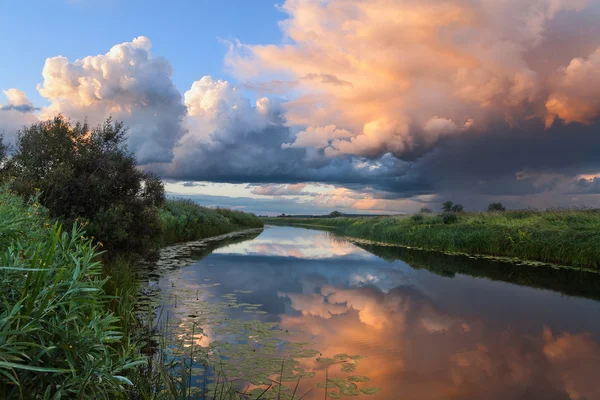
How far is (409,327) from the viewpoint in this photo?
8.12m

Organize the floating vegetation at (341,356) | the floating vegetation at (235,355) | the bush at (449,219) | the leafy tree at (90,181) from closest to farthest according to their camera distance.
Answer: the floating vegetation at (235,355) < the floating vegetation at (341,356) < the leafy tree at (90,181) < the bush at (449,219)

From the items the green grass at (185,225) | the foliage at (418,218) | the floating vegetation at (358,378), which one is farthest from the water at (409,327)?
the foliage at (418,218)

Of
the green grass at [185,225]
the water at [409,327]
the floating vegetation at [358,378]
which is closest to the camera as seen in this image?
the floating vegetation at [358,378]

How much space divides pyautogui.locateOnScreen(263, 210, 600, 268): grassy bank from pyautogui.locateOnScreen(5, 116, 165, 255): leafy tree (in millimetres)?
16827

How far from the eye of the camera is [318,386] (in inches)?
198

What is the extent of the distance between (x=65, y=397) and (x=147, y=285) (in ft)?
26.4

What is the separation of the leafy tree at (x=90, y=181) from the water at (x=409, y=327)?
220cm

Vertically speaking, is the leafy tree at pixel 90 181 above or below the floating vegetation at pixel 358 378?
above

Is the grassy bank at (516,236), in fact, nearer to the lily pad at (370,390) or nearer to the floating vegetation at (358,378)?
the floating vegetation at (358,378)

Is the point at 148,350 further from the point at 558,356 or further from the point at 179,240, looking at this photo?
the point at 179,240

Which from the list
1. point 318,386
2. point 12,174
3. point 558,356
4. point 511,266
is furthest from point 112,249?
point 511,266

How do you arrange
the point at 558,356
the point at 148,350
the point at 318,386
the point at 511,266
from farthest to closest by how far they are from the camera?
the point at 511,266, the point at 558,356, the point at 148,350, the point at 318,386

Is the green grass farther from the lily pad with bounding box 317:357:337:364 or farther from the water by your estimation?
the lily pad with bounding box 317:357:337:364

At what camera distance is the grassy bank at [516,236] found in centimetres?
1672
